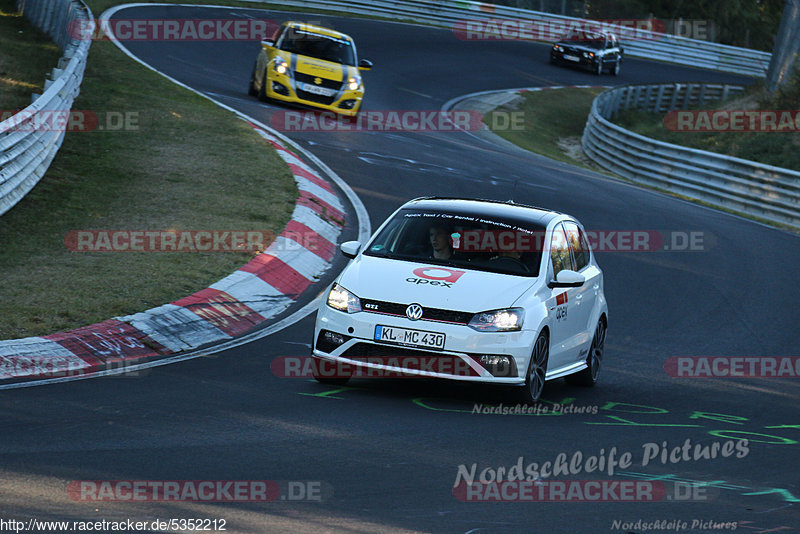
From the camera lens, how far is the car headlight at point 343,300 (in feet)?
28.9

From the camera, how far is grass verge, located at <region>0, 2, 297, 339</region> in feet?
34.8

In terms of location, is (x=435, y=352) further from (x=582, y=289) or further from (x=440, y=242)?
(x=582, y=289)

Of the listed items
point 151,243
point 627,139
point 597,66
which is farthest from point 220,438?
point 597,66

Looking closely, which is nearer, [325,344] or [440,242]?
[325,344]

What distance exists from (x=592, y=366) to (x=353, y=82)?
14362 millimetres

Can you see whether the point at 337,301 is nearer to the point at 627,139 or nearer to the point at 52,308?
the point at 52,308

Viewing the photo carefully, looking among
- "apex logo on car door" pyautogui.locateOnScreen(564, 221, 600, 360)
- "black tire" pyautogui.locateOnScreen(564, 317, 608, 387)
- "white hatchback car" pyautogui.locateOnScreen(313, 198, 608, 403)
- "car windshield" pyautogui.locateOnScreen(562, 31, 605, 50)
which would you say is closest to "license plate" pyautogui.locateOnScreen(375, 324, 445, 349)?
"white hatchback car" pyautogui.locateOnScreen(313, 198, 608, 403)

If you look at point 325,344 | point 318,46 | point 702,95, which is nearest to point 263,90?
point 318,46

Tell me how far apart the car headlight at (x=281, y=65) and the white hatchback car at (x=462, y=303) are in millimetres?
13711

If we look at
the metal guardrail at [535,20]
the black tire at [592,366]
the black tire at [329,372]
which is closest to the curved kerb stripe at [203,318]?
the black tire at [329,372]

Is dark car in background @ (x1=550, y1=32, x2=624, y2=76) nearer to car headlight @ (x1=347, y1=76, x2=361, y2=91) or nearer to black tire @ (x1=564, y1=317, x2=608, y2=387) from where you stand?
car headlight @ (x1=347, y1=76, x2=361, y2=91)

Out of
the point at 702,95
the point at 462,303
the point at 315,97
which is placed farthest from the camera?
the point at 702,95

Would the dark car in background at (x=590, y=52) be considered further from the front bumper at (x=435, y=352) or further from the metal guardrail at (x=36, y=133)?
the front bumper at (x=435, y=352)

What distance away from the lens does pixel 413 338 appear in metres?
8.57
